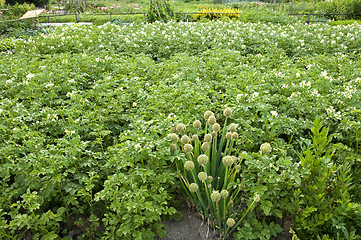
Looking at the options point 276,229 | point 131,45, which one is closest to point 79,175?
point 276,229

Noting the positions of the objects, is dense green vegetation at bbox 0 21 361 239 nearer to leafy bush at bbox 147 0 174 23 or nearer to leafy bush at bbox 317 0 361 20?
leafy bush at bbox 147 0 174 23

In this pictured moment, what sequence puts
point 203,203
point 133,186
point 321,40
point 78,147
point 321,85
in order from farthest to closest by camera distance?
1. point 321,40
2. point 321,85
3. point 78,147
4. point 203,203
5. point 133,186

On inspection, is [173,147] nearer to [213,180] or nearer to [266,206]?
[213,180]

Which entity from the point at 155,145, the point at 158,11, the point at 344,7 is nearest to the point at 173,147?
the point at 155,145

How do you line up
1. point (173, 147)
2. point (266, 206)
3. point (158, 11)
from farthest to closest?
point (158, 11)
point (173, 147)
point (266, 206)

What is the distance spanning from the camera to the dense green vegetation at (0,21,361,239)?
229 centimetres

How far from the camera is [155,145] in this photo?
114 inches

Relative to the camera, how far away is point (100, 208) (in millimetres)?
2865

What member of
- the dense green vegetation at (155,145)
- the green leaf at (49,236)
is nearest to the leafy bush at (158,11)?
the dense green vegetation at (155,145)

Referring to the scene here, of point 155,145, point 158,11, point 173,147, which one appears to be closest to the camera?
point 173,147

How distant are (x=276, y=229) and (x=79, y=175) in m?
1.92

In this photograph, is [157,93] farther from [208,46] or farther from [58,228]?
[208,46]

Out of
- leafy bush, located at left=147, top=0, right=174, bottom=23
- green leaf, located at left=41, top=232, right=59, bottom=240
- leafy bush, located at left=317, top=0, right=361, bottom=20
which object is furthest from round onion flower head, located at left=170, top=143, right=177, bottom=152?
leafy bush, located at left=317, top=0, right=361, bottom=20

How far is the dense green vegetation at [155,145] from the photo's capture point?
229cm
